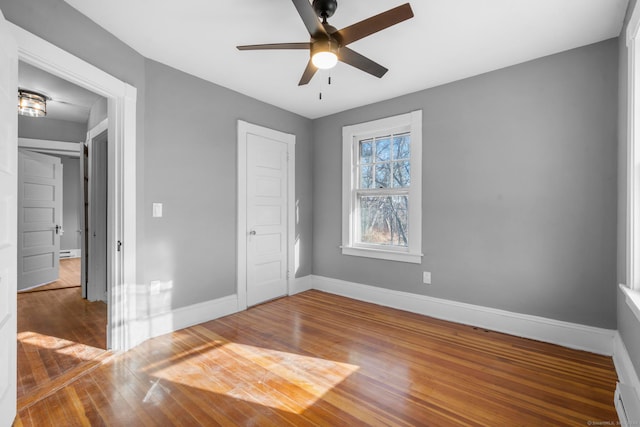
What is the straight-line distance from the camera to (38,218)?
470 cm

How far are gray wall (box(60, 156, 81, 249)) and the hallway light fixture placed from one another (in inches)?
177

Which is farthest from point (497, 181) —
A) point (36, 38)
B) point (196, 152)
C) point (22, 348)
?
point (22, 348)

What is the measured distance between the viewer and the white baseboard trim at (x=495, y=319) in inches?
100

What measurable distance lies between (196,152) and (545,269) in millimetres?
3536

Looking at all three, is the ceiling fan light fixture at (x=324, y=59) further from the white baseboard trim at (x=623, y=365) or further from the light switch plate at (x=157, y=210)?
the white baseboard trim at (x=623, y=365)

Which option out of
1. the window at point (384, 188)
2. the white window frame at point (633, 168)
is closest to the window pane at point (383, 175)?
the window at point (384, 188)

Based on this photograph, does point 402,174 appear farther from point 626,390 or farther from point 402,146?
point 626,390

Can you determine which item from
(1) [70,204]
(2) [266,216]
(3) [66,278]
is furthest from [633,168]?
(1) [70,204]

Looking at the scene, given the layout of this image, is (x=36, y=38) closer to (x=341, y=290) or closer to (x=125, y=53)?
(x=125, y=53)

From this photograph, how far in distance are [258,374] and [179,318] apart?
4.13 ft

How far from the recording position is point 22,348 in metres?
2.56

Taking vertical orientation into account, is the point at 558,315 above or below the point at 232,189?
below

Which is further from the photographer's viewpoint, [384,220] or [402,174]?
[384,220]

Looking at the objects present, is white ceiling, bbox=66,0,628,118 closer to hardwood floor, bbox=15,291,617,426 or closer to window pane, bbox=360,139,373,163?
window pane, bbox=360,139,373,163
